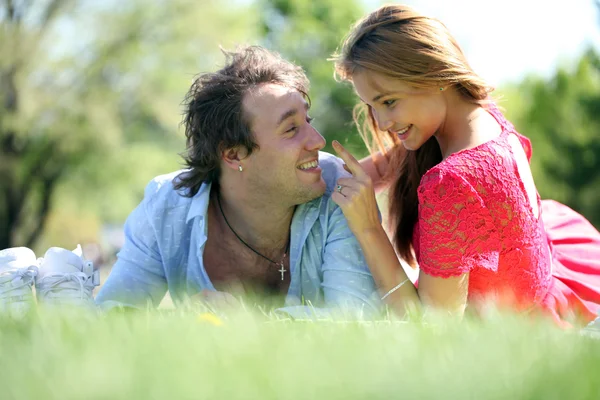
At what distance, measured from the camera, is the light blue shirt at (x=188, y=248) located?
3725 mm

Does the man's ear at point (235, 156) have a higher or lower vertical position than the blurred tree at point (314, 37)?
higher

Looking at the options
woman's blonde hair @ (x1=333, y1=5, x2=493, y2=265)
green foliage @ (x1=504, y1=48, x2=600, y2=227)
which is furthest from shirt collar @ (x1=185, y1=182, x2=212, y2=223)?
green foliage @ (x1=504, y1=48, x2=600, y2=227)

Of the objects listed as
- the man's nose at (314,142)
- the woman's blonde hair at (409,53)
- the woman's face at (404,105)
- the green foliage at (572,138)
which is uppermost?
the woman's blonde hair at (409,53)

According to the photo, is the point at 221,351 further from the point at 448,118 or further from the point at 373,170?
the point at 373,170

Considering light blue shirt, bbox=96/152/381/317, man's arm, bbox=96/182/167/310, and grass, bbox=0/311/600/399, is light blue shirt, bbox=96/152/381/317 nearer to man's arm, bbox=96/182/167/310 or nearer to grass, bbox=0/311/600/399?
man's arm, bbox=96/182/167/310

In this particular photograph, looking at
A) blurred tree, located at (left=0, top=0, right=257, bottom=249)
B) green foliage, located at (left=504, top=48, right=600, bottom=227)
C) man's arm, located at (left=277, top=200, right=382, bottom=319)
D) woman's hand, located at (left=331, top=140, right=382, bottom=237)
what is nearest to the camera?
man's arm, located at (left=277, top=200, right=382, bottom=319)

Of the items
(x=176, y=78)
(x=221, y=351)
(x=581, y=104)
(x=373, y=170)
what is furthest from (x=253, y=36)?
(x=221, y=351)

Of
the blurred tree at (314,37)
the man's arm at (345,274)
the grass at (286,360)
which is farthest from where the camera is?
the blurred tree at (314,37)

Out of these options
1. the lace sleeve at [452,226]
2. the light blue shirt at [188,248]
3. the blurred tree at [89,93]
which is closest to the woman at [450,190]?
the lace sleeve at [452,226]

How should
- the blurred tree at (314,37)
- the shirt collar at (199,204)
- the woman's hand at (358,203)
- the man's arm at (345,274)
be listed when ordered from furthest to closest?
the blurred tree at (314,37)
the shirt collar at (199,204)
the woman's hand at (358,203)
the man's arm at (345,274)

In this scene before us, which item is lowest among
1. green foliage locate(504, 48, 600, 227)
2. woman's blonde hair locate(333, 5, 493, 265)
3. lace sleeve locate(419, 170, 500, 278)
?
green foliage locate(504, 48, 600, 227)

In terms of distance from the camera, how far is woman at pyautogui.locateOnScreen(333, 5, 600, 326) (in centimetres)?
323

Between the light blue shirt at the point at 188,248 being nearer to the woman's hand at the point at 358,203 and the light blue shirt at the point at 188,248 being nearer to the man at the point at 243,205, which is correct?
the man at the point at 243,205

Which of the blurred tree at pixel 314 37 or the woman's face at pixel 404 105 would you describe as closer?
the woman's face at pixel 404 105
